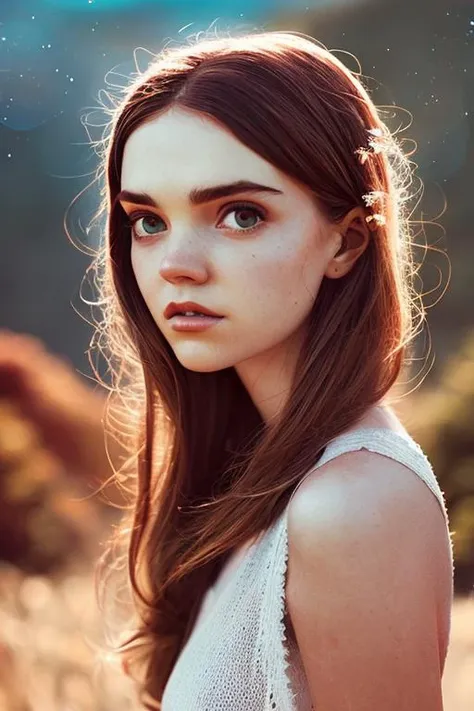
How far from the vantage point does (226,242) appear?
40.8 inches

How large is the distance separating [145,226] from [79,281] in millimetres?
1696

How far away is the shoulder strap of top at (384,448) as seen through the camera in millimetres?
939

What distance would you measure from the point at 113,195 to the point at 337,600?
0.67 meters

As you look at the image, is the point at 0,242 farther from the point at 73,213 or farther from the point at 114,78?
the point at 114,78

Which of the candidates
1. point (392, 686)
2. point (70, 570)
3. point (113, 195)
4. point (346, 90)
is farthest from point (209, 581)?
point (70, 570)

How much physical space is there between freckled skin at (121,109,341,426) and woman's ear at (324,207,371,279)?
0.01 m

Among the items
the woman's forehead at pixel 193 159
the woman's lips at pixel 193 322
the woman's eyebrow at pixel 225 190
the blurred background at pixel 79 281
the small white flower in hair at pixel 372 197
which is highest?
the woman's forehead at pixel 193 159

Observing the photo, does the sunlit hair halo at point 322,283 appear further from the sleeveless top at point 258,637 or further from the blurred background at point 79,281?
A: the blurred background at point 79,281

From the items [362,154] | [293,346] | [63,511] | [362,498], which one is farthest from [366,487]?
[63,511]

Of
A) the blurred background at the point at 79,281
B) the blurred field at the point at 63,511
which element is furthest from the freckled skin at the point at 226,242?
the blurred field at the point at 63,511

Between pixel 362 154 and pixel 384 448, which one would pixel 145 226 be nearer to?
pixel 362 154

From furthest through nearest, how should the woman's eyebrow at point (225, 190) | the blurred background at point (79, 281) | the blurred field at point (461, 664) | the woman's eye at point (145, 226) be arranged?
the blurred background at point (79, 281) → the blurred field at point (461, 664) → the woman's eye at point (145, 226) → the woman's eyebrow at point (225, 190)

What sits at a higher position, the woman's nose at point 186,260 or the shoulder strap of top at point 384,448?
the woman's nose at point 186,260

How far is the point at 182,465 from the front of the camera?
1.36 meters
